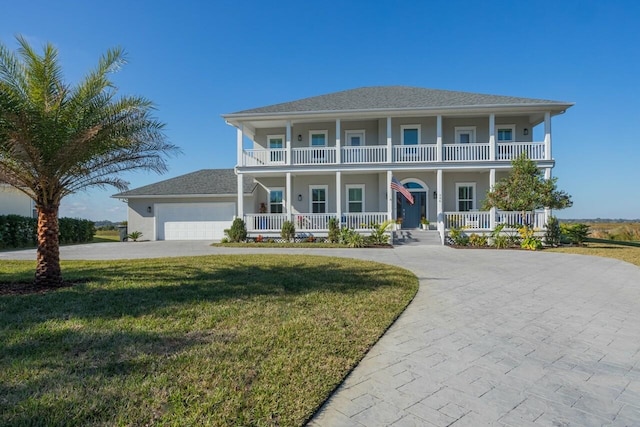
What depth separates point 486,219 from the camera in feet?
53.9

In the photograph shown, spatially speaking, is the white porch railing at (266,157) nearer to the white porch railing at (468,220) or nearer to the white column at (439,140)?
the white column at (439,140)

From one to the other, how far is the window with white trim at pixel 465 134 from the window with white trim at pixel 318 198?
7841 millimetres

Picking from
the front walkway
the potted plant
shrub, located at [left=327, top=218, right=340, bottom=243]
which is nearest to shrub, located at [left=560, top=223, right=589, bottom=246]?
the potted plant

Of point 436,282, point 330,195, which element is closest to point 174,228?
point 330,195

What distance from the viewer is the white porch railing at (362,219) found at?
56.0 feet

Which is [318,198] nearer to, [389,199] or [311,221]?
[311,221]

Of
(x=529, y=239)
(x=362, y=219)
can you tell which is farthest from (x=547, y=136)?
(x=362, y=219)

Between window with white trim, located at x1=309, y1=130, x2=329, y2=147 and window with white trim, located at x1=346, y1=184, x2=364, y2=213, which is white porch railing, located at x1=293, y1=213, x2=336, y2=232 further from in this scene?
window with white trim, located at x1=309, y1=130, x2=329, y2=147

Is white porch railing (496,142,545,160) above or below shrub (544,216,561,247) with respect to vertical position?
above

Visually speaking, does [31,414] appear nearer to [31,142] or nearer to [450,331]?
[450,331]

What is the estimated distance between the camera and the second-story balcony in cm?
1669

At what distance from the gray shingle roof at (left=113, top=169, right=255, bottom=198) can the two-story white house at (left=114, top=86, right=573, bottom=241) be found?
8 cm

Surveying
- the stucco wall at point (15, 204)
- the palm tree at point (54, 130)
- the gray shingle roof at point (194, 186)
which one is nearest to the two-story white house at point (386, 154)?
the gray shingle roof at point (194, 186)

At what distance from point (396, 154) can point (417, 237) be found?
4450mm
